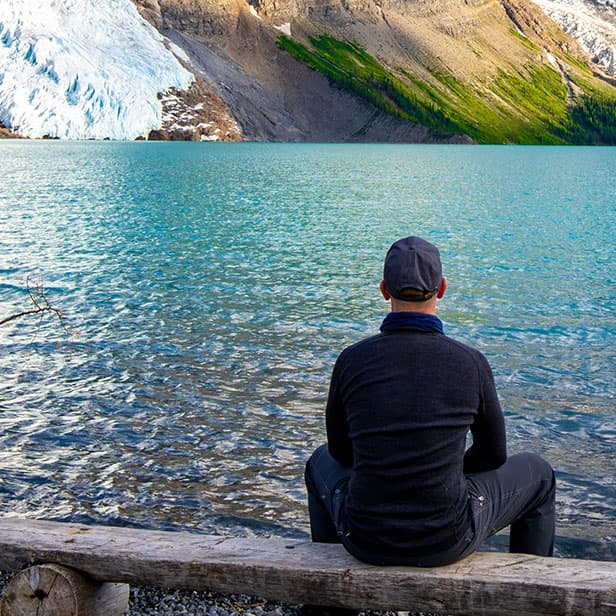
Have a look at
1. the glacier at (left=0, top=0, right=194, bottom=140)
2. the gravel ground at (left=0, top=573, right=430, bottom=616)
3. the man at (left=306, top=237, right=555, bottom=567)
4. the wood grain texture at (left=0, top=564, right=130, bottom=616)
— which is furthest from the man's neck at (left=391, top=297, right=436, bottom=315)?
the glacier at (left=0, top=0, right=194, bottom=140)

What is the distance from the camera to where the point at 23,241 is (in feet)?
85.8

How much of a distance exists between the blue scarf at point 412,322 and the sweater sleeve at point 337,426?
1.18 ft

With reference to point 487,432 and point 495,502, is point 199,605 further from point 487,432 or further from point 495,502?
point 487,432

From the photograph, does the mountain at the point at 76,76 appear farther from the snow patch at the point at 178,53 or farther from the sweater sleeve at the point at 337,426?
the sweater sleeve at the point at 337,426

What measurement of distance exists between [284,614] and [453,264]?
58.8 feet

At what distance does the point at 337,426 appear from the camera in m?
4.56

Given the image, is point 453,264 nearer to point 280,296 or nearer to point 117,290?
point 280,296

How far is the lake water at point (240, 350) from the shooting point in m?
7.89

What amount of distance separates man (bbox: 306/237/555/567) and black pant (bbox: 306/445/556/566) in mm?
42

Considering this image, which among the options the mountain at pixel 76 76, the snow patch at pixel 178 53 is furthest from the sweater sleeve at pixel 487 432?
the snow patch at pixel 178 53

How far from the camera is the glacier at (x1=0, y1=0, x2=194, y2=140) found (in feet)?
463

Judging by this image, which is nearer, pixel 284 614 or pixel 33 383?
pixel 284 614

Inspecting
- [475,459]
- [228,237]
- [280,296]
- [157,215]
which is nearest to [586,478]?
[475,459]

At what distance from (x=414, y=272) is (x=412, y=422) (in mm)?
779
